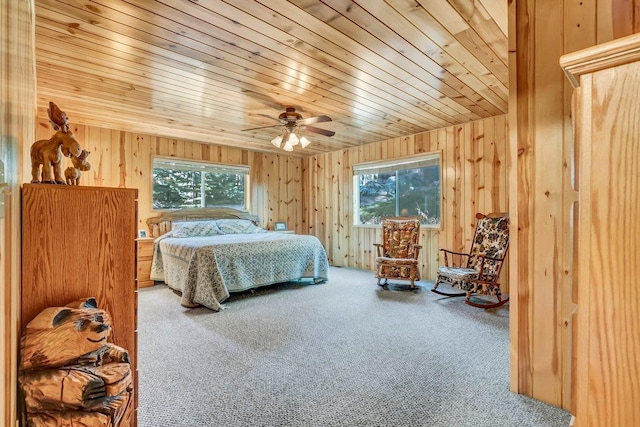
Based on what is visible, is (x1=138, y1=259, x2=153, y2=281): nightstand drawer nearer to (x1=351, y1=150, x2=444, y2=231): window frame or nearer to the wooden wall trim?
(x1=351, y1=150, x2=444, y2=231): window frame

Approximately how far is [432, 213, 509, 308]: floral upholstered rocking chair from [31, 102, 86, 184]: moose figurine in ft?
11.8

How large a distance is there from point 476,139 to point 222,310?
3.94 m

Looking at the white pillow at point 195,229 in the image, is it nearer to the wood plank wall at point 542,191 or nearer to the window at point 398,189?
the window at point 398,189

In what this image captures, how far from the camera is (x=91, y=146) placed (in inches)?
173

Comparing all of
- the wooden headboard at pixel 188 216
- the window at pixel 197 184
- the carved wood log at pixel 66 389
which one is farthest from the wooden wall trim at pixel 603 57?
the window at pixel 197 184

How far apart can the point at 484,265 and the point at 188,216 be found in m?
4.47

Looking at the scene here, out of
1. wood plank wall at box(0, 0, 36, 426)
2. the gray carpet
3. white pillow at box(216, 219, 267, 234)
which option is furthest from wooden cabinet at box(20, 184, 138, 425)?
white pillow at box(216, 219, 267, 234)

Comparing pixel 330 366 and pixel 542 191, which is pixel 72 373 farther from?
pixel 542 191

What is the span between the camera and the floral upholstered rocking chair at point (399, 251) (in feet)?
13.8

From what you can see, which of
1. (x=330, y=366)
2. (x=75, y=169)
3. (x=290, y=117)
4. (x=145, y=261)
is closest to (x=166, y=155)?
(x=145, y=261)

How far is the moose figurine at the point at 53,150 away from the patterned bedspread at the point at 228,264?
2.18 metres

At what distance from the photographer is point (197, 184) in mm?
5453

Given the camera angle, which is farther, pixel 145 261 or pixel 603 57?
pixel 145 261

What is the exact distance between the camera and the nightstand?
4.39m
